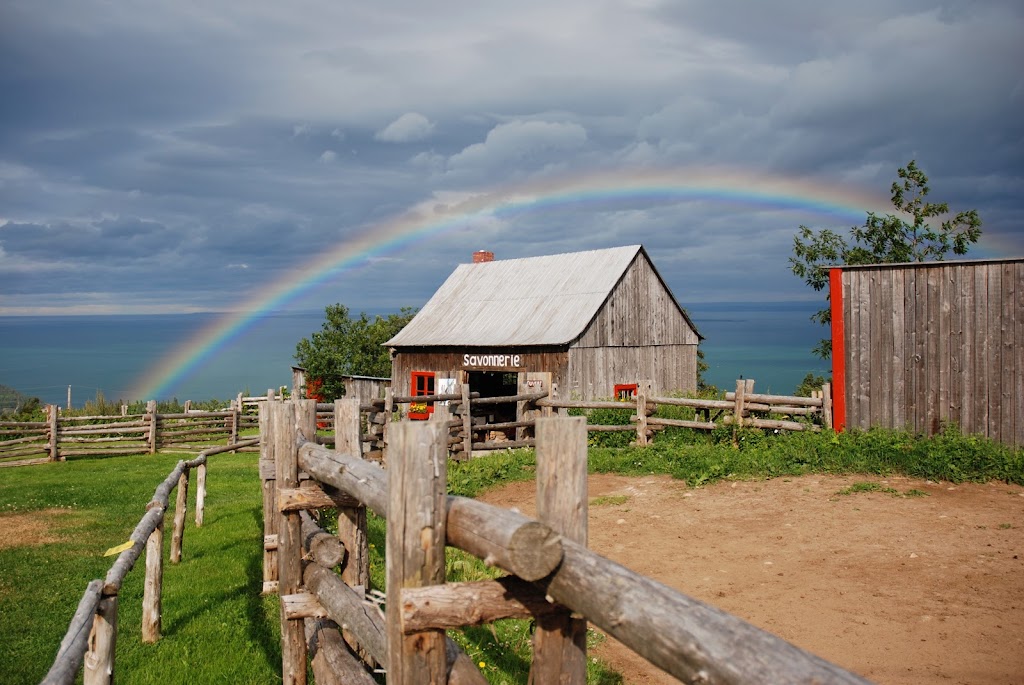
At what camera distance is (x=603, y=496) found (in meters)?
12.4

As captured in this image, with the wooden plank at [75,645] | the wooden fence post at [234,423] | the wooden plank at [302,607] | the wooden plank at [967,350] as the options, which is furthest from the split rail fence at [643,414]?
the wooden fence post at [234,423]

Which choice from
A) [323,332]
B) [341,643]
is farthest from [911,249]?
[341,643]

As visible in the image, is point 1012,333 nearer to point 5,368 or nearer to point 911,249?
point 911,249

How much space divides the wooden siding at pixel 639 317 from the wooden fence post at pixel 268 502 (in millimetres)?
15296

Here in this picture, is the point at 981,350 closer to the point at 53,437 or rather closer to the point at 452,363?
the point at 452,363

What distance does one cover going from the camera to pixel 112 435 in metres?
24.1

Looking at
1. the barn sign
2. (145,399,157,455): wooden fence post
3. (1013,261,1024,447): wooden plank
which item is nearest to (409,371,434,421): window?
the barn sign

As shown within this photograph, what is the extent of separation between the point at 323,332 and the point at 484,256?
9452mm

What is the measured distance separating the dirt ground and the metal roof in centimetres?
1072

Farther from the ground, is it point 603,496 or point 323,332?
point 323,332

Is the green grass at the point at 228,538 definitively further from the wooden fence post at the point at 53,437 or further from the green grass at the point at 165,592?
the wooden fence post at the point at 53,437

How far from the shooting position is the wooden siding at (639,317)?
23.6m

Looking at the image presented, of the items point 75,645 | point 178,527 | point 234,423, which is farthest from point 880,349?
point 234,423

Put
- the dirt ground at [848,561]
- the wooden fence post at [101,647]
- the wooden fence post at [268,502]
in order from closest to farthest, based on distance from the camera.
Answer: the wooden fence post at [101,647], the dirt ground at [848,561], the wooden fence post at [268,502]
